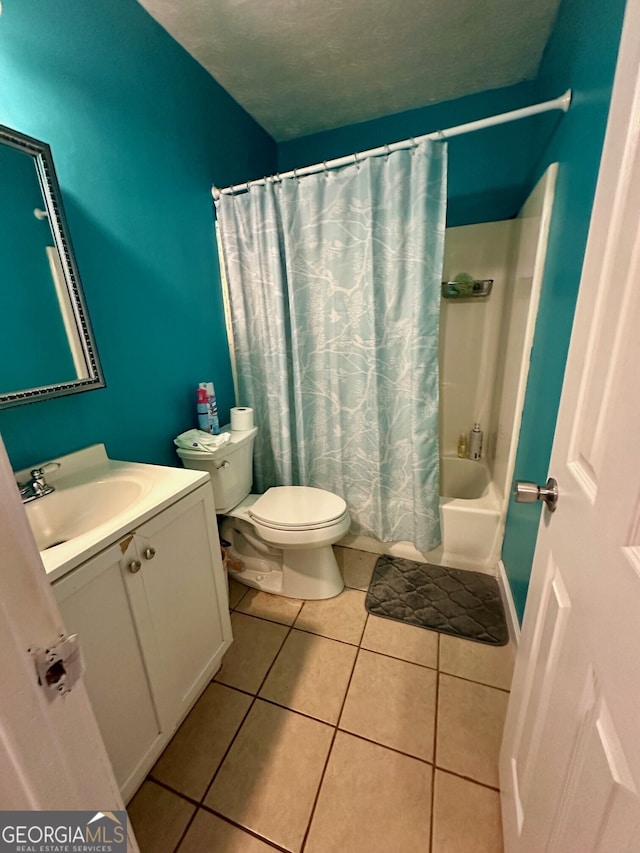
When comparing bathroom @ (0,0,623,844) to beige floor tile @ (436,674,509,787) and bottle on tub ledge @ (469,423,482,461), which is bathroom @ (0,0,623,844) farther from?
bottle on tub ledge @ (469,423,482,461)

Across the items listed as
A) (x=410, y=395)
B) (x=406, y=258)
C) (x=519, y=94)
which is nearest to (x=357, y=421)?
(x=410, y=395)

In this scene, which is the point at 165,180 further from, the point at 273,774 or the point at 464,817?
the point at 464,817

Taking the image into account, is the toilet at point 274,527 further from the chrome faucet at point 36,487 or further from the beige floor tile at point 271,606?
the chrome faucet at point 36,487

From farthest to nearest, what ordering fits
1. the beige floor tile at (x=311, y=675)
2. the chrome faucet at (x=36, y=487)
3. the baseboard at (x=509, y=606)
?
the baseboard at (x=509, y=606) → the beige floor tile at (x=311, y=675) → the chrome faucet at (x=36, y=487)

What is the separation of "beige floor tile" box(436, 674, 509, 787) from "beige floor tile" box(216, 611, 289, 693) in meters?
0.65

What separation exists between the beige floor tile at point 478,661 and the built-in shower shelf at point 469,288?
1.81 m

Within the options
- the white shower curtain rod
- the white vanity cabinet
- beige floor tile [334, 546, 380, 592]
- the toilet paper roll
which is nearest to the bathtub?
beige floor tile [334, 546, 380, 592]

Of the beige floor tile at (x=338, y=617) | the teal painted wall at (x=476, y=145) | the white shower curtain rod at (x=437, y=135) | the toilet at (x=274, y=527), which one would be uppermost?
the teal painted wall at (x=476, y=145)

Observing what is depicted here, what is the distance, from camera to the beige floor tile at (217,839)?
2.85ft

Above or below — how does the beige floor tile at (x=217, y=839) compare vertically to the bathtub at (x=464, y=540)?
below

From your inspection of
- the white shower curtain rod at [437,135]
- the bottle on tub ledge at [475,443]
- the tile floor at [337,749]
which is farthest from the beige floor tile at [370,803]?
the white shower curtain rod at [437,135]

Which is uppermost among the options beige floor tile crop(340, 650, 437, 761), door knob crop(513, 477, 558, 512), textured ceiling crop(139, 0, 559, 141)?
textured ceiling crop(139, 0, 559, 141)

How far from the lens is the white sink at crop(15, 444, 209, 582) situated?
920mm

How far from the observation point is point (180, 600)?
1.05 metres
